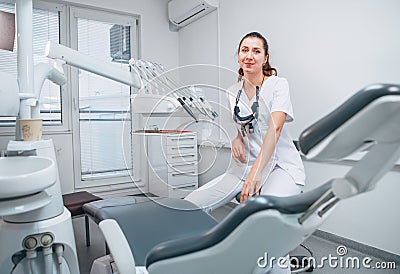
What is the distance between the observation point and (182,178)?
1711 mm

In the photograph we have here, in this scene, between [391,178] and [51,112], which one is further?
[51,112]

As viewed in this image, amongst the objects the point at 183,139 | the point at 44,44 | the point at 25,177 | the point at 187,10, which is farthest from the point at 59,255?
the point at 187,10

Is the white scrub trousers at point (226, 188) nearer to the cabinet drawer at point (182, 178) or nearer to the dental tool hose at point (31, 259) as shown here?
the cabinet drawer at point (182, 178)

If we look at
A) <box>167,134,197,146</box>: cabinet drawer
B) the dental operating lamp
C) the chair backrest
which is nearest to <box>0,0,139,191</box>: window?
<box>167,134,197,146</box>: cabinet drawer

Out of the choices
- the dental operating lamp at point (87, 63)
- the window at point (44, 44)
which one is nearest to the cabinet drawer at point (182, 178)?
the dental operating lamp at point (87, 63)

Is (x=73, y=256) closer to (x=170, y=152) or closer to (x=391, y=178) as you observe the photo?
(x=170, y=152)

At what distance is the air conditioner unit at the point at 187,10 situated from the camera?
11.0 ft

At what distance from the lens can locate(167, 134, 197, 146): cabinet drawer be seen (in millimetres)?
1598

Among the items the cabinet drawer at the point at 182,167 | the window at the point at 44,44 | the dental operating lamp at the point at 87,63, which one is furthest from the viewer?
the window at the point at 44,44

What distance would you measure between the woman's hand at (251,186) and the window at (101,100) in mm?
2331

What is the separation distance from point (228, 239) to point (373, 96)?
0.39m

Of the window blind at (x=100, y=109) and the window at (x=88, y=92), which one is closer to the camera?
the window at (x=88, y=92)

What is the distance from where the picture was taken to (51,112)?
11.1ft

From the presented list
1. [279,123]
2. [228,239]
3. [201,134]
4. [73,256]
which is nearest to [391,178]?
[279,123]
